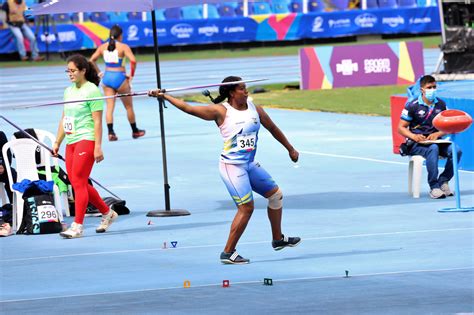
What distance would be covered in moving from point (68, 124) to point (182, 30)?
3402 cm

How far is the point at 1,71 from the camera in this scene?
136 ft

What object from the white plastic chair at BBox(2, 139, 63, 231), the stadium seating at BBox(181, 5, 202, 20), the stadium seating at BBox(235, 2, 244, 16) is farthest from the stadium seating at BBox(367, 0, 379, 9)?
the white plastic chair at BBox(2, 139, 63, 231)

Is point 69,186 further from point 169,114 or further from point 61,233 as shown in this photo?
point 169,114

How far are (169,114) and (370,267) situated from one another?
675 inches

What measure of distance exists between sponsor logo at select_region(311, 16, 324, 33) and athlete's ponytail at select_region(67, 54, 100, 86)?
35.0 metres

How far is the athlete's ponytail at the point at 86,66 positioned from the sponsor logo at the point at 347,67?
61.0 ft

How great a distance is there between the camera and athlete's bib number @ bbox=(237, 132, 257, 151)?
11797 millimetres

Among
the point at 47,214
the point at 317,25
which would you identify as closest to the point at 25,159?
the point at 47,214

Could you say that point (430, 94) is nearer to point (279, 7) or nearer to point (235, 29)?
point (235, 29)

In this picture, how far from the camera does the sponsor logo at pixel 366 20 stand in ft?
160

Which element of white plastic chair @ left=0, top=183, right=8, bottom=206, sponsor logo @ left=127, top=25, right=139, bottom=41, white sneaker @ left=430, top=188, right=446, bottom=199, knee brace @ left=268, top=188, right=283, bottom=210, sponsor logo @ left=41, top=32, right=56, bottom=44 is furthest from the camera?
sponsor logo @ left=127, top=25, right=139, bottom=41

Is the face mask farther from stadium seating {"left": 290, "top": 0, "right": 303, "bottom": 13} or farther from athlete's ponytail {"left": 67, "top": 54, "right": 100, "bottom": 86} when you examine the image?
stadium seating {"left": 290, "top": 0, "right": 303, "bottom": 13}

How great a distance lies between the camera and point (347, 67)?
31.9 metres

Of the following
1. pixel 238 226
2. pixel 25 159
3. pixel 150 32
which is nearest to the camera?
pixel 238 226
